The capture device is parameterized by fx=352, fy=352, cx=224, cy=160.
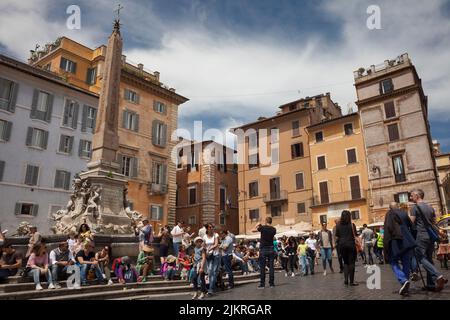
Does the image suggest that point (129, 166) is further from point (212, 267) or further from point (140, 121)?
point (212, 267)

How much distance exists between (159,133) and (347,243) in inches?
1004

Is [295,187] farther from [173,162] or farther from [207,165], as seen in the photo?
[173,162]

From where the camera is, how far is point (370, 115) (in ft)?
102

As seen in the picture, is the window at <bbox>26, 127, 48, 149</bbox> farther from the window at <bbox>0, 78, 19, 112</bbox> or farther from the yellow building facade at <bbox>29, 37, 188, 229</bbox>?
the yellow building facade at <bbox>29, 37, 188, 229</bbox>

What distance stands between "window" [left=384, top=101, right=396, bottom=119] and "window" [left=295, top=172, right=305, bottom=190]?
9.17 meters

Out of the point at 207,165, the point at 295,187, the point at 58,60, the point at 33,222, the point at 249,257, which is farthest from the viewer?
the point at 207,165

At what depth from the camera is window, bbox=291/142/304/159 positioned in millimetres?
34594

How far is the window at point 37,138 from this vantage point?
2440cm

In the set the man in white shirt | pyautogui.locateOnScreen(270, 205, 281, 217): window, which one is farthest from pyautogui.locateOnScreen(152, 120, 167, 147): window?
the man in white shirt

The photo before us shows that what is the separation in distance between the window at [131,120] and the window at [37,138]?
233 inches

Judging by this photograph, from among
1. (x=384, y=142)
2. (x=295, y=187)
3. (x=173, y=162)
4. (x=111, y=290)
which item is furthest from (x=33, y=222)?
(x=384, y=142)

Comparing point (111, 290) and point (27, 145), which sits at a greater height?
point (27, 145)

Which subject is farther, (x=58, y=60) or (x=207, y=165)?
(x=207, y=165)

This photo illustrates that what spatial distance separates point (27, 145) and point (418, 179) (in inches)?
1138
